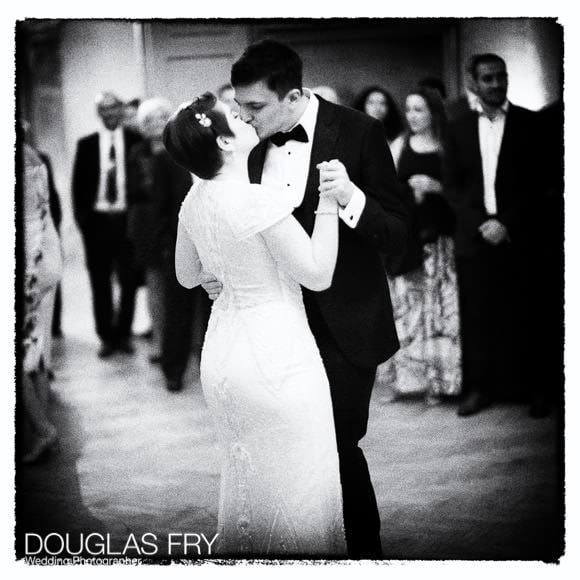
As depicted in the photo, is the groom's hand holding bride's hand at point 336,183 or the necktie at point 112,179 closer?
the groom's hand holding bride's hand at point 336,183

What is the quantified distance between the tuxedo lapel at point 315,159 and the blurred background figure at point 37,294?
1012 millimetres

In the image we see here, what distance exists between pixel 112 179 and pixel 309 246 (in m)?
0.97

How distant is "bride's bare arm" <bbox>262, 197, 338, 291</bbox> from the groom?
0.40 feet

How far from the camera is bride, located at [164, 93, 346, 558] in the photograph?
9.34 ft

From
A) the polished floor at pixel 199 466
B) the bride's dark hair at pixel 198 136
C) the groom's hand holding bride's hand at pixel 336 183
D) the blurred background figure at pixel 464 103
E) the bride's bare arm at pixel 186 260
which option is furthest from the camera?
the polished floor at pixel 199 466

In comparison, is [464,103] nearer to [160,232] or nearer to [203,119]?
[203,119]

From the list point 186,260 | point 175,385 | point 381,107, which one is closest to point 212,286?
point 186,260

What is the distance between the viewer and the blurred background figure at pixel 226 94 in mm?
3234

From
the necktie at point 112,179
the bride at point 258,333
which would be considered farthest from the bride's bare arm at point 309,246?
the necktie at point 112,179

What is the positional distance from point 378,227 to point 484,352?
70 cm

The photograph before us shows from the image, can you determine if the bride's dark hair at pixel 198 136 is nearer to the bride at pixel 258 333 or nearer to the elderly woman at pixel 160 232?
the bride at pixel 258 333

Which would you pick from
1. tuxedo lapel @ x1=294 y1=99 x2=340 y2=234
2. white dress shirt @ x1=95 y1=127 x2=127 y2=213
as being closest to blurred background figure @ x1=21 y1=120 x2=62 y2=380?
white dress shirt @ x1=95 y1=127 x2=127 y2=213

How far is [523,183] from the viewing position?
11.0 feet

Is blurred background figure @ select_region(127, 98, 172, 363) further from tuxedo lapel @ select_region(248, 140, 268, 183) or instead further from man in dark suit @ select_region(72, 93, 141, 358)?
tuxedo lapel @ select_region(248, 140, 268, 183)
